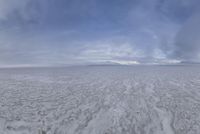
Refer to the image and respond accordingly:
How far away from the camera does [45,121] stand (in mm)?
6363

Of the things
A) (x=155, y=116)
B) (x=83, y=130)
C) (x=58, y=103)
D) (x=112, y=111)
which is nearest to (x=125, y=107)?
(x=112, y=111)

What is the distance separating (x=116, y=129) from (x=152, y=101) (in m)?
4.40

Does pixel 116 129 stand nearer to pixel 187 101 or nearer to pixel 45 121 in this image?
pixel 45 121

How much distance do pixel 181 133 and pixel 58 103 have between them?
6.55 metres

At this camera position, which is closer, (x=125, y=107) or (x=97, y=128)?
(x=97, y=128)

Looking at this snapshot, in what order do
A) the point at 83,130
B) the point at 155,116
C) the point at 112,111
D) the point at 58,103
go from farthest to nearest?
the point at 58,103, the point at 112,111, the point at 155,116, the point at 83,130

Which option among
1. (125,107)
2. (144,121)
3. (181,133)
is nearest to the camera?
(181,133)

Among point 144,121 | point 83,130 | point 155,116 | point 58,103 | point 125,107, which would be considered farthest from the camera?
point 58,103

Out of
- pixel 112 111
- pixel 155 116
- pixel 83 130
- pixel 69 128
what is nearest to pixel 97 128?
pixel 83 130

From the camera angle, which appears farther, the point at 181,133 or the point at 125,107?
the point at 125,107

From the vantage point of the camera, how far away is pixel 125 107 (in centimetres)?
817

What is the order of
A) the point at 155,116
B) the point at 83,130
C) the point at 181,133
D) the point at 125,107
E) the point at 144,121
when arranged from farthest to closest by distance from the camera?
1. the point at 125,107
2. the point at 155,116
3. the point at 144,121
4. the point at 83,130
5. the point at 181,133

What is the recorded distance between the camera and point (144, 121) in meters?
6.31

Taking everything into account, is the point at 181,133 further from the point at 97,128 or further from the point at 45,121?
the point at 45,121
